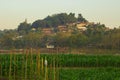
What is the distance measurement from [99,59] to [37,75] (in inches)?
714

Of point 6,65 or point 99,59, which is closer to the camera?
point 6,65

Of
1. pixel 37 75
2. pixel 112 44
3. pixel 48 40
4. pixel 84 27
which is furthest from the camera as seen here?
pixel 84 27

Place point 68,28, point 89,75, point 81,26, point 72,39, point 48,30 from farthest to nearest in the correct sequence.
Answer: point 68,28 < point 48,30 < point 81,26 < point 72,39 < point 89,75

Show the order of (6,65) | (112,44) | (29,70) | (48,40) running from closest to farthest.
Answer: (29,70) < (6,65) < (112,44) < (48,40)

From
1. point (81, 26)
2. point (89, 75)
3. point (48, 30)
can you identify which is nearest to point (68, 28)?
point (81, 26)

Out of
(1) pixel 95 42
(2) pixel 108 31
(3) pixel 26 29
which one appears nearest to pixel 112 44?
(1) pixel 95 42

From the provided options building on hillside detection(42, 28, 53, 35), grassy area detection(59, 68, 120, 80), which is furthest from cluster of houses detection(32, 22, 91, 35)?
grassy area detection(59, 68, 120, 80)

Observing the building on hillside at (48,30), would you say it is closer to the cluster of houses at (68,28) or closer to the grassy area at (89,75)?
the cluster of houses at (68,28)

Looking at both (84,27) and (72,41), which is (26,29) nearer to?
(84,27)

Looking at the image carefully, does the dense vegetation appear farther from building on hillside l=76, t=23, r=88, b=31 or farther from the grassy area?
the grassy area

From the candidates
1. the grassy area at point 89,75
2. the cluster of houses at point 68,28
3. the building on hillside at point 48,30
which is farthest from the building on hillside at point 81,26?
the grassy area at point 89,75

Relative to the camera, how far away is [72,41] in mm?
75062

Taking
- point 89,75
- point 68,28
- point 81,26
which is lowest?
point 89,75

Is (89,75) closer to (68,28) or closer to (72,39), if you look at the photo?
(72,39)
